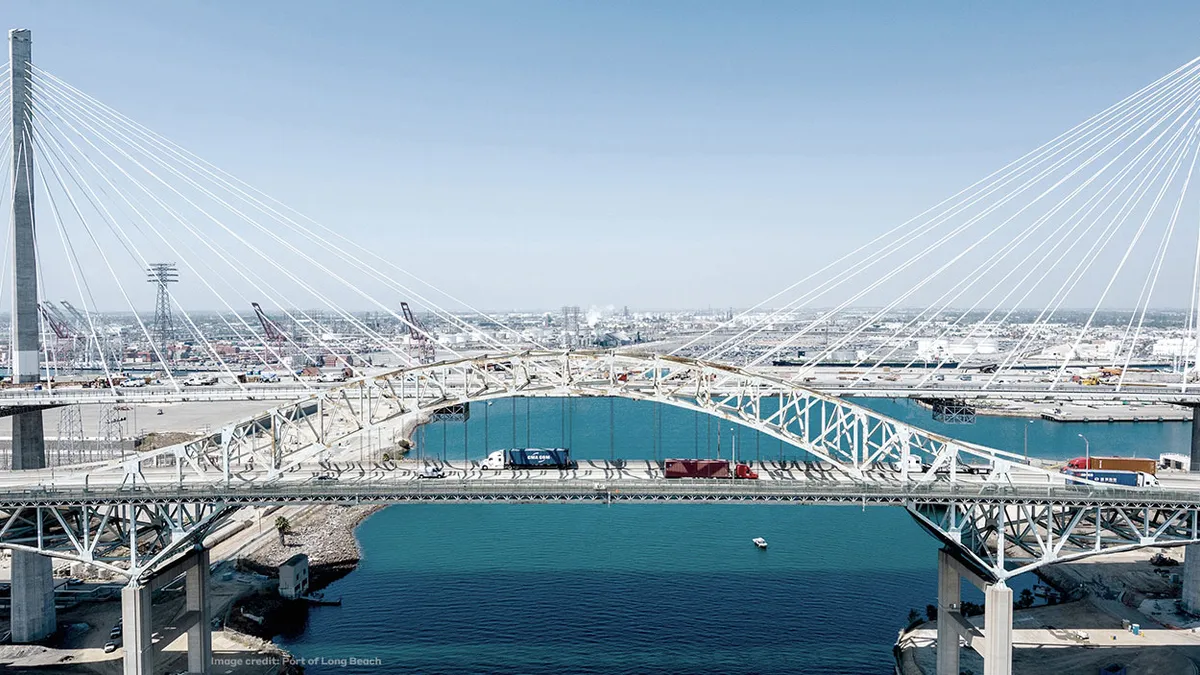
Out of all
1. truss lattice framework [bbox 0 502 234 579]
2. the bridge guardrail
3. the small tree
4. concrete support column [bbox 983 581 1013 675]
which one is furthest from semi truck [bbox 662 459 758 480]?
the small tree

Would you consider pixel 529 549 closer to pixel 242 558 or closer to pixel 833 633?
pixel 242 558

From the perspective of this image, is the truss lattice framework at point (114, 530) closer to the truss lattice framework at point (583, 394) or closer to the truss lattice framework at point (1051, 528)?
the truss lattice framework at point (583, 394)

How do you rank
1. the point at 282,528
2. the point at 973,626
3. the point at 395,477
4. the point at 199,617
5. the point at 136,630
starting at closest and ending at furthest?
the point at 136,630, the point at 973,626, the point at 199,617, the point at 395,477, the point at 282,528

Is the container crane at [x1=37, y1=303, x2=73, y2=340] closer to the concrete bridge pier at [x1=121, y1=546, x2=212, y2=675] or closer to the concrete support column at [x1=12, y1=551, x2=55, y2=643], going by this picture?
the concrete support column at [x1=12, y1=551, x2=55, y2=643]

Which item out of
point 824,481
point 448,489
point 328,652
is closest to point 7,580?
point 328,652

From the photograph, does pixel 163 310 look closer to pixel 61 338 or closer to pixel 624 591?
pixel 61 338

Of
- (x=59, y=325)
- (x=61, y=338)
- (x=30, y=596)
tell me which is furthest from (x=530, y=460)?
(x=59, y=325)

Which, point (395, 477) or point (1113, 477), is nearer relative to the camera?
point (1113, 477)
